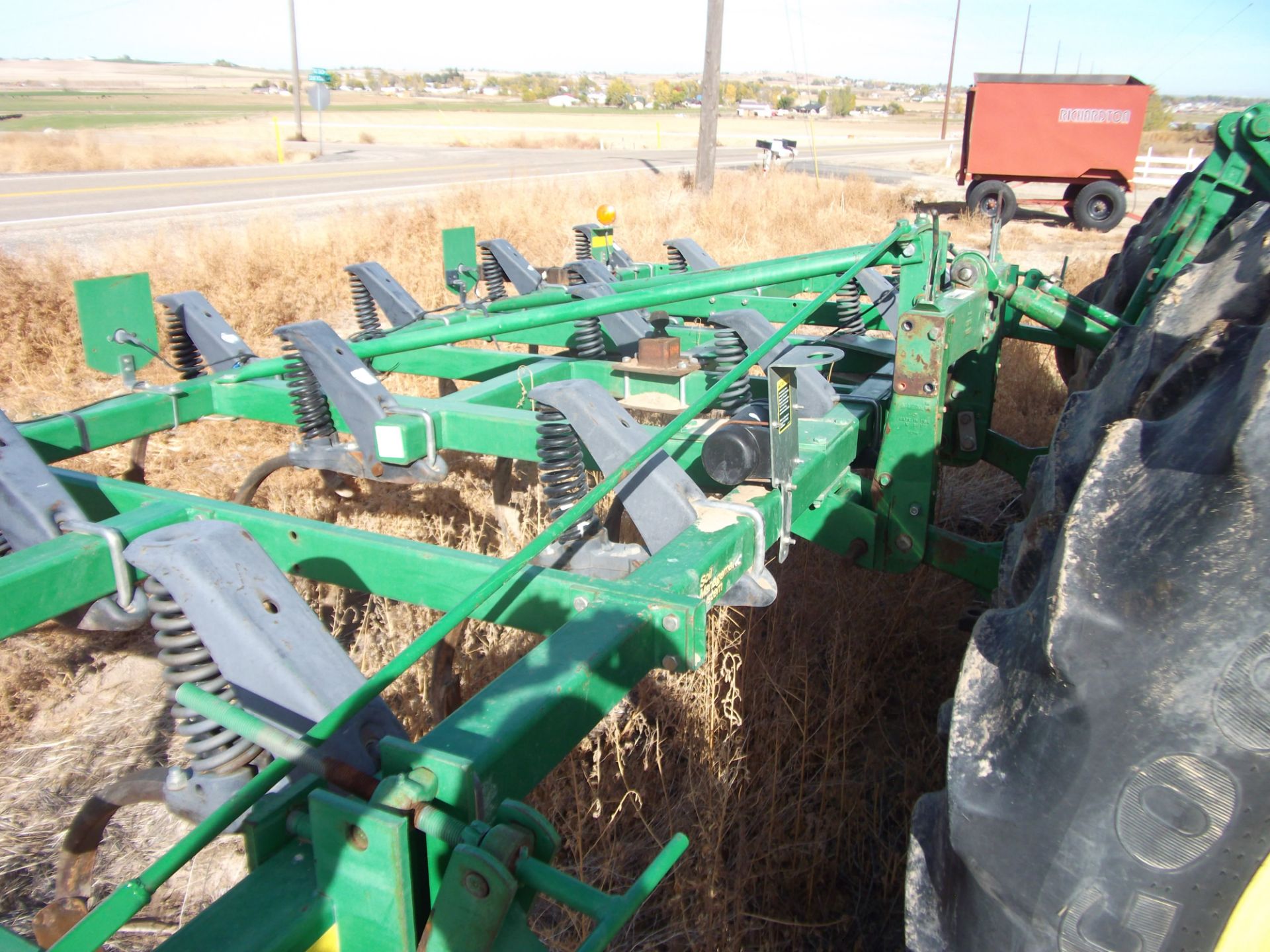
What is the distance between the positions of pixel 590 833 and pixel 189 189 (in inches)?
776

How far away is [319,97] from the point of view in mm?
27328

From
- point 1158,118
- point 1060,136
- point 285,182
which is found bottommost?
point 285,182

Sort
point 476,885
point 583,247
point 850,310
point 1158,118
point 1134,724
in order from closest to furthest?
point 476,885
point 1134,724
point 850,310
point 583,247
point 1158,118

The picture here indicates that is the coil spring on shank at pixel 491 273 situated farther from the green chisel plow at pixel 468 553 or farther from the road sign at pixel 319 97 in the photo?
the road sign at pixel 319 97

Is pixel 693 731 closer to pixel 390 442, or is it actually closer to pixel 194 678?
pixel 390 442

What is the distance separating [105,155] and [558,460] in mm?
28370

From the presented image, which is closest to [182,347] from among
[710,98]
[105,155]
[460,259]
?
[460,259]

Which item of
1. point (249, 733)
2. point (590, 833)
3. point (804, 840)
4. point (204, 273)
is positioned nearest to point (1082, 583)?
point (249, 733)

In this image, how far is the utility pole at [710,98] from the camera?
47.5 ft

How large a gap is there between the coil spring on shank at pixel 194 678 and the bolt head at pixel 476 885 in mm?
789

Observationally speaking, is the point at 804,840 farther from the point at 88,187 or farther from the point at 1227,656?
the point at 88,187

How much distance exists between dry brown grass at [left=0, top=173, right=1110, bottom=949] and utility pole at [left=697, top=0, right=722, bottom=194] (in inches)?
424

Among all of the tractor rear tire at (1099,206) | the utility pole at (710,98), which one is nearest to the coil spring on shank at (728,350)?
the utility pole at (710,98)

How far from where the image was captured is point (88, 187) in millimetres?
19109
